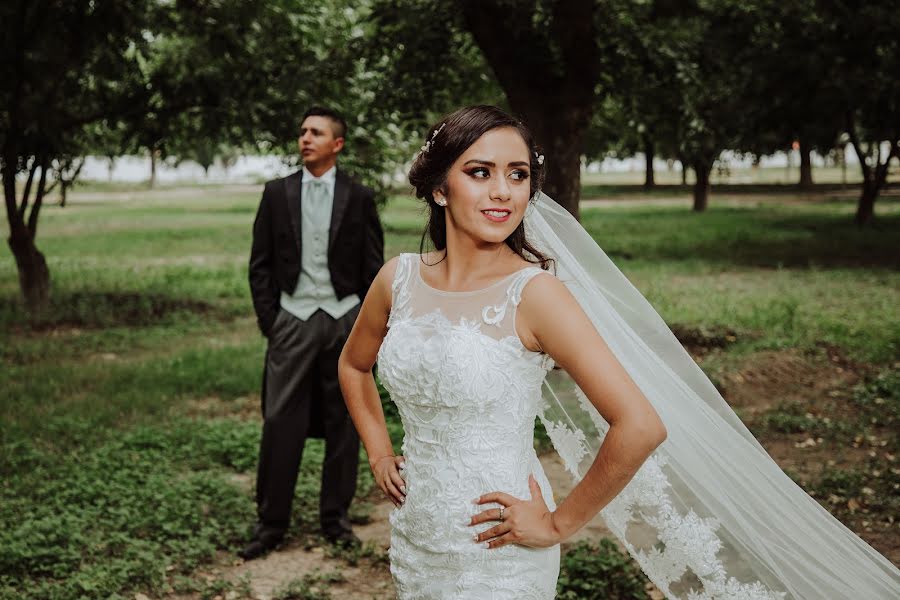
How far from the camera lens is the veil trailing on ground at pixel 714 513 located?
9.30 feet

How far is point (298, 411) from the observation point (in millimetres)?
5812

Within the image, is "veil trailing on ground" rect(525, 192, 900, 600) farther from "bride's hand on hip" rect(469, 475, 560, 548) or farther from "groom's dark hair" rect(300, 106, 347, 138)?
"groom's dark hair" rect(300, 106, 347, 138)

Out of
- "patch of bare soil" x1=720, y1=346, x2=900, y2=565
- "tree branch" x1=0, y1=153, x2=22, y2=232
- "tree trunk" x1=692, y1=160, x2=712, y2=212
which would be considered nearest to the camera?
"patch of bare soil" x1=720, y1=346, x2=900, y2=565

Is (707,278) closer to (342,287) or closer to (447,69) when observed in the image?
(447,69)

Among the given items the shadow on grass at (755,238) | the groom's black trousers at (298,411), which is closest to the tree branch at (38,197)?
the groom's black trousers at (298,411)

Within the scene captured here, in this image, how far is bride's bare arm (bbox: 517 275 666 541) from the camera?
7.81 ft

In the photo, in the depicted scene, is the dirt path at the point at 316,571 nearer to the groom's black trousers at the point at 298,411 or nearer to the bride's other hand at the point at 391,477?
the groom's black trousers at the point at 298,411

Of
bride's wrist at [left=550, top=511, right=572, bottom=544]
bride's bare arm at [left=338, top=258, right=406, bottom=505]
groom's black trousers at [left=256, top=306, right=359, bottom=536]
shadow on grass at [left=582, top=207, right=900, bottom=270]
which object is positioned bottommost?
shadow on grass at [left=582, top=207, right=900, bottom=270]

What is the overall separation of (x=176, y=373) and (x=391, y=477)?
793 centimetres

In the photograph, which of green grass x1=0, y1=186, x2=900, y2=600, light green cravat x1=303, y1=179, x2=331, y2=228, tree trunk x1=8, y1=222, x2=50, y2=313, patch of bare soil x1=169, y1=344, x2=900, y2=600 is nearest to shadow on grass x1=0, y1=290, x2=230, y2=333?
green grass x1=0, y1=186, x2=900, y2=600

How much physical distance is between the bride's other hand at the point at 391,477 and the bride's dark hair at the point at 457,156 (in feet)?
2.23

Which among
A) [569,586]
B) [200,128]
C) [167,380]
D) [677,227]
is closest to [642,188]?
[677,227]

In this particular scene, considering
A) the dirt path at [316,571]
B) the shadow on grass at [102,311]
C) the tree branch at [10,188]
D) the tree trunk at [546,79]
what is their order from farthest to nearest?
the tree branch at [10,188] < the shadow on grass at [102,311] < the tree trunk at [546,79] < the dirt path at [316,571]

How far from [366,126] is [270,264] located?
284 inches
